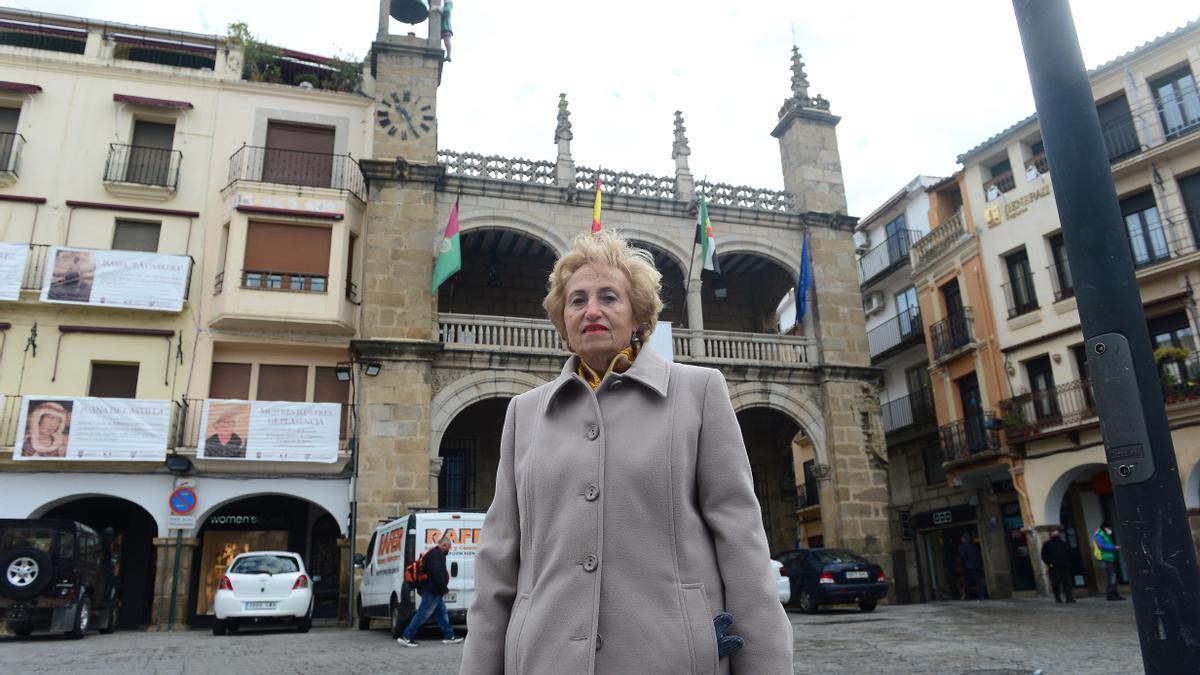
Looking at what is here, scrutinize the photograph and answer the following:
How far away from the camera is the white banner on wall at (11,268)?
17.3m

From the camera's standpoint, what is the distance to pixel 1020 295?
22.3 m

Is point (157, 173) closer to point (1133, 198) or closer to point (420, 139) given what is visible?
point (420, 139)

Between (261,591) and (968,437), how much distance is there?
60.1 feet

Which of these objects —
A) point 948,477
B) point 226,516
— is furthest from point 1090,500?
point 226,516

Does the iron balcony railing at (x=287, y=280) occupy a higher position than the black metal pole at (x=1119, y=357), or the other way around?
the iron balcony railing at (x=287, y=280)

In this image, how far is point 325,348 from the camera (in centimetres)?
1870

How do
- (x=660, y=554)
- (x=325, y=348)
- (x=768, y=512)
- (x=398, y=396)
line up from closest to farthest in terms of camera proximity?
(x=660, y=554), (x=398, y=396), (x=325, y=348), (x=768, y=512)

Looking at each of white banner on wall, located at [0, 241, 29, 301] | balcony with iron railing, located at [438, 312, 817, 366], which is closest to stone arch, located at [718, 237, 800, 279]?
balcony with iron railing, located at [438, 312, 817, 366]

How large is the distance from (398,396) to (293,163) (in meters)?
6.81

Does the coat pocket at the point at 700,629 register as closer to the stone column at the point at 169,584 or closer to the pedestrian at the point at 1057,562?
the stone column at the point at 169,584

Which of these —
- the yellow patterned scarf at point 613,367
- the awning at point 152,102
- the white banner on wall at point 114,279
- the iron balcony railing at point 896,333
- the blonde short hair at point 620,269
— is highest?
the awning at point 152,102

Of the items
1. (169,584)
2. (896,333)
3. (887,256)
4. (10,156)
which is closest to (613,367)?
(169,584)

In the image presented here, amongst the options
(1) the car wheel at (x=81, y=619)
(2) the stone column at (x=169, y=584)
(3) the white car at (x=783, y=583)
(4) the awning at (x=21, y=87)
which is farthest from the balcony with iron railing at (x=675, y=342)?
(4) the awning at (x=21, y=87)

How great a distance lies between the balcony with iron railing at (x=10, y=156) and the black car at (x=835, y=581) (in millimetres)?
18794
